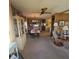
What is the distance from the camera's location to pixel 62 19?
1142cm

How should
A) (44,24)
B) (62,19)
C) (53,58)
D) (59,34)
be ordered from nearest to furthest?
(53,58)
(59,34)
(62,19)
(44,24)
